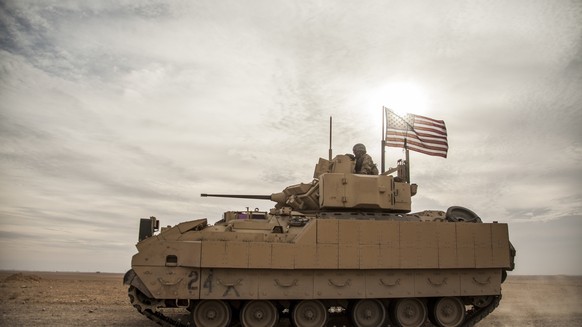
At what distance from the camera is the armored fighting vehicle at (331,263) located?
1277 centimetres

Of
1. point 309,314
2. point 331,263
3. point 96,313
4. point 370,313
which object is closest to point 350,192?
point 331,263

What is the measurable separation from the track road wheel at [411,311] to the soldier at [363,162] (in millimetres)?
4560

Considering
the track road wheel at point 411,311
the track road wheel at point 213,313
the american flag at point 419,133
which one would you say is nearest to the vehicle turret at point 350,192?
the american flag at point 419,133

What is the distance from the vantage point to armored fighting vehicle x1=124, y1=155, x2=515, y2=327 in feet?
41.9

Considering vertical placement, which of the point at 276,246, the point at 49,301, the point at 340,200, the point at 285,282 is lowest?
the point at 49,301

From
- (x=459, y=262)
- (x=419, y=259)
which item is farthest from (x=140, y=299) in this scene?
(x=459, y=262)

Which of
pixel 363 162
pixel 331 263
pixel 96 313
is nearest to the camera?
pixel 331 263

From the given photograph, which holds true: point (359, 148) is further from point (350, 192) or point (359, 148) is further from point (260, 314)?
point (260, 314)

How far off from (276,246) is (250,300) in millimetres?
1769

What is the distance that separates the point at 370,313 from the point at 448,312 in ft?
8.59

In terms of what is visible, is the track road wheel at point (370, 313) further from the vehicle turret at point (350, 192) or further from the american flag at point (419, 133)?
A: the american flag at point (419, 133)

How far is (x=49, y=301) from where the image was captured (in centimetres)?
1884

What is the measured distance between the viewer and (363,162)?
16578mm

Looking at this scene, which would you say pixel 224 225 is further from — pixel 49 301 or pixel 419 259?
pixel 49 301
